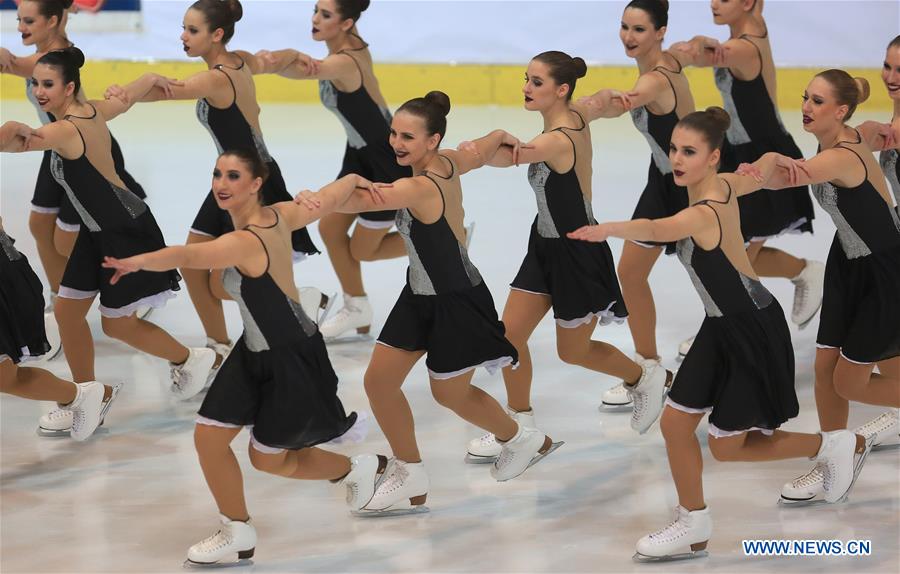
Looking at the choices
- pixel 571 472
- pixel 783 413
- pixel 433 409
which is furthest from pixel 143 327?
pixel 783 413

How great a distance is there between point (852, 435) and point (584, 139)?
133 cm

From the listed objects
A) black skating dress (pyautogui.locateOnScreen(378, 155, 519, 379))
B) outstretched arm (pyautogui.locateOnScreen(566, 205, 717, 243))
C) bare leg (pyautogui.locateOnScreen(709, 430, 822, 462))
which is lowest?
bare leg (pyautogui.locateOnScreen(709, 430, 822, 462))

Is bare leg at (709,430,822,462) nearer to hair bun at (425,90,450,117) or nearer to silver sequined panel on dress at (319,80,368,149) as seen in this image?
hair bun at (425,90,450,117)

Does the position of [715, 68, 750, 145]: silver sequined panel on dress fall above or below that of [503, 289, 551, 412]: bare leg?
above

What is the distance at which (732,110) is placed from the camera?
5.86 m

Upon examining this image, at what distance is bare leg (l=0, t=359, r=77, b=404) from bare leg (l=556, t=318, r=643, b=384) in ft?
5.84

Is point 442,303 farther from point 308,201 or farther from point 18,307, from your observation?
point 18,307

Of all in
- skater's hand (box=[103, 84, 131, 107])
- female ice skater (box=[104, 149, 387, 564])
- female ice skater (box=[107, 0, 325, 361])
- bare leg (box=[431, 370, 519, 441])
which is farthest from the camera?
female ice skater (box=[107, 0, 325, 361])

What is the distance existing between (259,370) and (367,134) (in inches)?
85.5

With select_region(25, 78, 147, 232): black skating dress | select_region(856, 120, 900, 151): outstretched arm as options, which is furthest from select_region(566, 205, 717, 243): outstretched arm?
select_region(25, 78, 147, 232): black skating dress

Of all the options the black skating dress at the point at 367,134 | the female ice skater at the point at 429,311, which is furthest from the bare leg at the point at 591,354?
the black skating dress at the point at 367,134

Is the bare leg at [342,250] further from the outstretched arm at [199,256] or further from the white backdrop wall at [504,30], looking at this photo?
the white backdrop wall at [504,30]

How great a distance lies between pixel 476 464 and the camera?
16.5 feet

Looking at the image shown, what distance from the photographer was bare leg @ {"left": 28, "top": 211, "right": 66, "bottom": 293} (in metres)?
6.18
